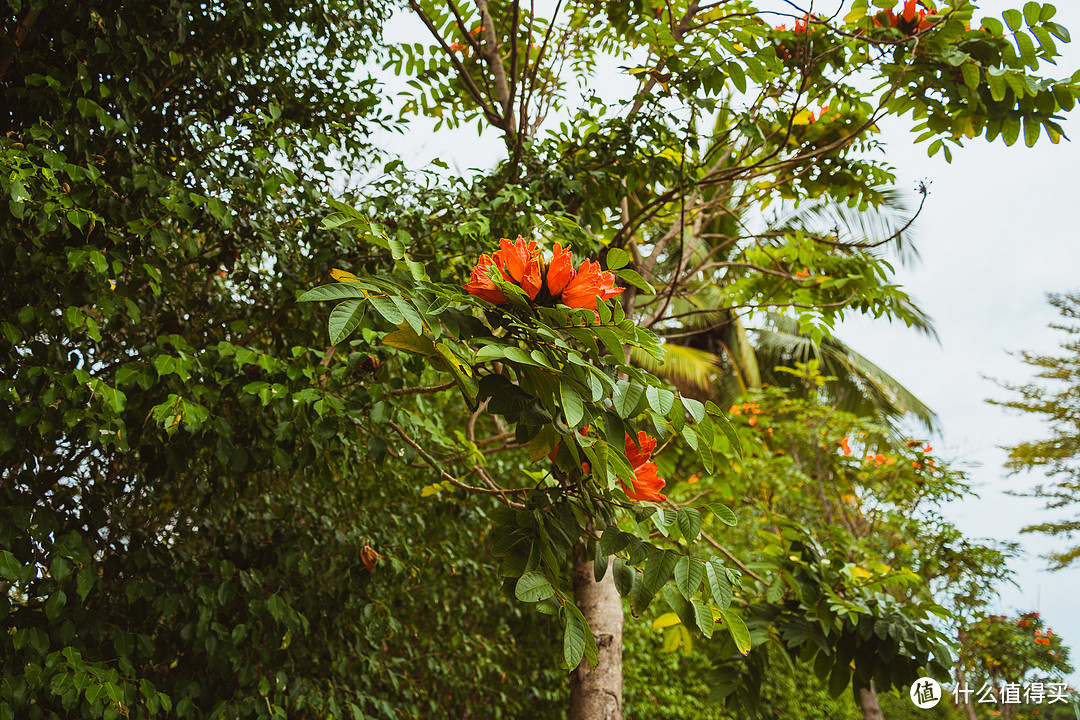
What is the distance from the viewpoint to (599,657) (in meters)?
2.11

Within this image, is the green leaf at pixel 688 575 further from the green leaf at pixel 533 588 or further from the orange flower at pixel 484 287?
the orange flower at pixel 484 287

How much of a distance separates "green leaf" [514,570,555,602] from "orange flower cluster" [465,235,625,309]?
1.42 ft

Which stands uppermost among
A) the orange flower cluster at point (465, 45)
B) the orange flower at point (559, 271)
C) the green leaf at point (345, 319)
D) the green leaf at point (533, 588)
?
the orange flower cluster at point (465, 45)

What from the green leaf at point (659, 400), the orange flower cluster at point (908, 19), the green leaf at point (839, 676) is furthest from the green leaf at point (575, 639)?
the orange flower cluster at point (908, 19)

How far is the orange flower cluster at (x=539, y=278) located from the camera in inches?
42.6

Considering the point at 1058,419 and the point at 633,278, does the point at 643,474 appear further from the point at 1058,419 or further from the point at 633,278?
the point at 1058,419

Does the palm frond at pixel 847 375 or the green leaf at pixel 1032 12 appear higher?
the palm frond at pixel 847 375

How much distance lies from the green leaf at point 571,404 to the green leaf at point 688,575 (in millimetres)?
348

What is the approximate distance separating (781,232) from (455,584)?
2.27m

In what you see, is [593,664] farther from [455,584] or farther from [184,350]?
[455,584]

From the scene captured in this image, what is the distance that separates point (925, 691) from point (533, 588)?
1687 millimetres

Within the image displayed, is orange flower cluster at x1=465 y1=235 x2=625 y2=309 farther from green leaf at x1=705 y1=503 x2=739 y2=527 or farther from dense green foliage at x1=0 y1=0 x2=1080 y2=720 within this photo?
green leaf at x1=705 y1=503 x2=739 y2=527

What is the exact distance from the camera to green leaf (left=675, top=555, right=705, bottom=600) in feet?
3.62

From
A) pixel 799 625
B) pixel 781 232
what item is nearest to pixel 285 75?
pixel 781 232
